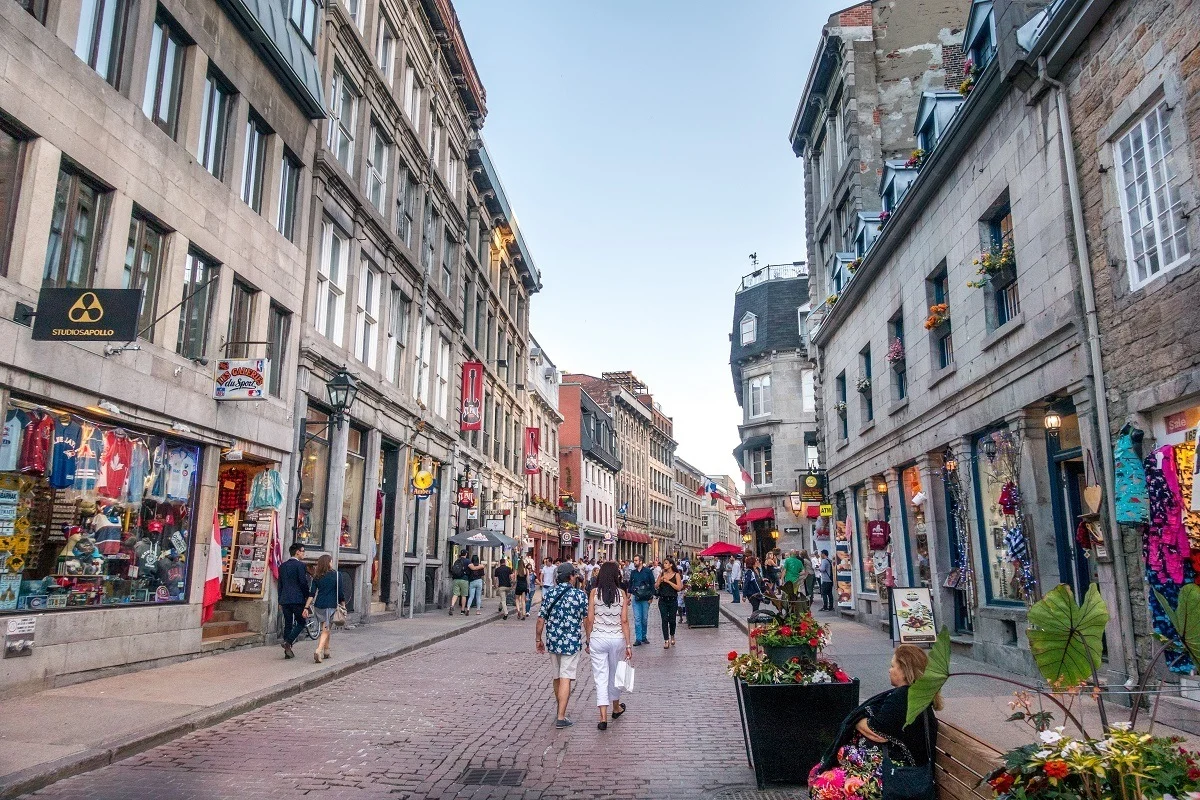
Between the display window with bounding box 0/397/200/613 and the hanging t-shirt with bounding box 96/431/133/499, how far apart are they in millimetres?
13

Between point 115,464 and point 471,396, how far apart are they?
17.9m

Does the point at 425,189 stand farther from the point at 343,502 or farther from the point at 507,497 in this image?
the point at 507,497

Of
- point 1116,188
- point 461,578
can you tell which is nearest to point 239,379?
point 1116,188

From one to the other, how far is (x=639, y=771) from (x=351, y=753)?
252 cm

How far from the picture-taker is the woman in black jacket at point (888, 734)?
15.0 ft

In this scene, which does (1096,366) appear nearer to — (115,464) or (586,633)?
(586,633)

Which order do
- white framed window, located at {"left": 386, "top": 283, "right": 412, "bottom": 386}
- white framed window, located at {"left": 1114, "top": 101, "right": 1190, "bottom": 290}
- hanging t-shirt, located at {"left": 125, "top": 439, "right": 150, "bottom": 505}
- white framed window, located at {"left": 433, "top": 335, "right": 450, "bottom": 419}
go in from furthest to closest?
white framed window, located at {"left": 433, "top": 335, "right": 450, "bottom": 419}
white framed window, located at {"left": 386, "top": 283, "right": 412, "bottom": 386}
hanging t-shirt, located at {"left": 125, "top": 439, "right": 150, "bottom": 505}
white framed window, located at {"left": 1114, "top": 101, "right": 1190, "bottom": 290}

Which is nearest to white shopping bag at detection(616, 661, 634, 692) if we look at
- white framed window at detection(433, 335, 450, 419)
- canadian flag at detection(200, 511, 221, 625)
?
canadian flag at detection(200, 511, 221, 625)

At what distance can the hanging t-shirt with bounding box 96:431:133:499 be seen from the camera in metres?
10.8

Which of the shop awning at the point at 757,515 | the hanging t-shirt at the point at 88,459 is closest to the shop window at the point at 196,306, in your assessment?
the hanging t-shirt at the point at 88,459

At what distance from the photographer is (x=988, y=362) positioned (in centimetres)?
1266

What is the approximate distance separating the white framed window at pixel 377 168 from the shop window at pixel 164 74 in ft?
25.8

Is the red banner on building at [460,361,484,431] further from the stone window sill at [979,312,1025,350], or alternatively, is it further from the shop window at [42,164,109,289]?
the stone window sill at [979,312,1025,350]

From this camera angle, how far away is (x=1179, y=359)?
7.91 metres
